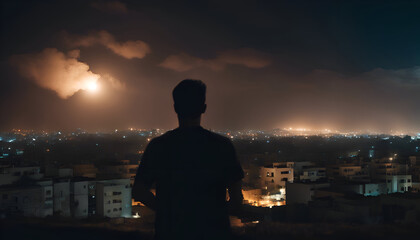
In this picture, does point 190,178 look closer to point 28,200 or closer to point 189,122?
point 189,122

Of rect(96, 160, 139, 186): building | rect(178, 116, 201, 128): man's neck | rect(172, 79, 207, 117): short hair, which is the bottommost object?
rect(96, 160, 139, 186): building

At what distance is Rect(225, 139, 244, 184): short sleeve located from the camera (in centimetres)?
142

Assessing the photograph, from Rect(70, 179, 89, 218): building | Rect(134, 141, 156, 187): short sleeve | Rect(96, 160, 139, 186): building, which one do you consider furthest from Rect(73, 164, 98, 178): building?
Rect(134, 141, 156, 187): short sleeve

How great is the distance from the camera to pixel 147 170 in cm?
145

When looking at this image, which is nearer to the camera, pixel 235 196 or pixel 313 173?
pixel 235 196

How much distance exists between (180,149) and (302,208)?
38.6ft

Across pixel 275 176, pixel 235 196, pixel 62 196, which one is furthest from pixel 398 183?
pixel 235 196

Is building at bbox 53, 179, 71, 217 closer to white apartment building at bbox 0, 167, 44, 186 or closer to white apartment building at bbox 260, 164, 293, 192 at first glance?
white apartment building at bbox 0, 167, 44, 186

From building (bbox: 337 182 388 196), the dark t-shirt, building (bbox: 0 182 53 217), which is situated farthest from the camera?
building (bbox: 337 182 388 196)

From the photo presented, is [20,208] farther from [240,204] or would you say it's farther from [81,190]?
[240,204]

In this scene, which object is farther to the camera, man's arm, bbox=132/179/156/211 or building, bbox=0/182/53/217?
building, bbox=0/182/53/217

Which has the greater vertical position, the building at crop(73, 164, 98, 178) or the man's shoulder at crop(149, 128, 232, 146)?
the man's shoulder at crop(149, 128, 232, 146)

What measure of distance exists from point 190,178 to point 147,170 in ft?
0.60

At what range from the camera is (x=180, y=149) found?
1437 millimetres
